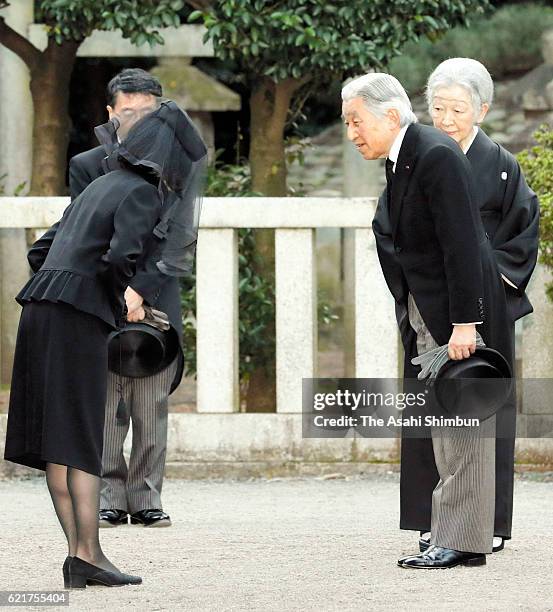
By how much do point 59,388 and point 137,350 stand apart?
4.03 feet

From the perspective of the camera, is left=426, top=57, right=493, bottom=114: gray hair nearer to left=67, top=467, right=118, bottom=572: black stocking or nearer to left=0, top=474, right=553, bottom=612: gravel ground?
left=0, top=474, right=553, bottom=612: gravel ground

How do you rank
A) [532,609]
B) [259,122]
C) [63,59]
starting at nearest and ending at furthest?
[532,609] → [259,122] → [63,59]

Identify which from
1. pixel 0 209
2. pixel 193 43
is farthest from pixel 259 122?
pixel 193 43

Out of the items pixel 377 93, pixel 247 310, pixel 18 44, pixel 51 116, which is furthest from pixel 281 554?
pixel 51 116

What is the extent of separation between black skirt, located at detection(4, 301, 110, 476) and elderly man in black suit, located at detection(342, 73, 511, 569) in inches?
43.0

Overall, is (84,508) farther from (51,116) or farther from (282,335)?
(51,116)

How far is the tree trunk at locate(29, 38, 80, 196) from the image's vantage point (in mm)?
9820

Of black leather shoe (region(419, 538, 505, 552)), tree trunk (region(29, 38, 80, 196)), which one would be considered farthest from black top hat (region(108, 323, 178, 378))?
tree trunk (region(29, 38, 80, 196))

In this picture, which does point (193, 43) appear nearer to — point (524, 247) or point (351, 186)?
point (351, 186)

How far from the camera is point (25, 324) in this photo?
4684mm

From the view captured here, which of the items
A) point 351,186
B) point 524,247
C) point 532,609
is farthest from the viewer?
point 351,186

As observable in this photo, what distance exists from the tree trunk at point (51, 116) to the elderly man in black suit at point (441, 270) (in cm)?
501

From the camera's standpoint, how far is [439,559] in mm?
5090

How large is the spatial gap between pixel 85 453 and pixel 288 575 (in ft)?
2.78
